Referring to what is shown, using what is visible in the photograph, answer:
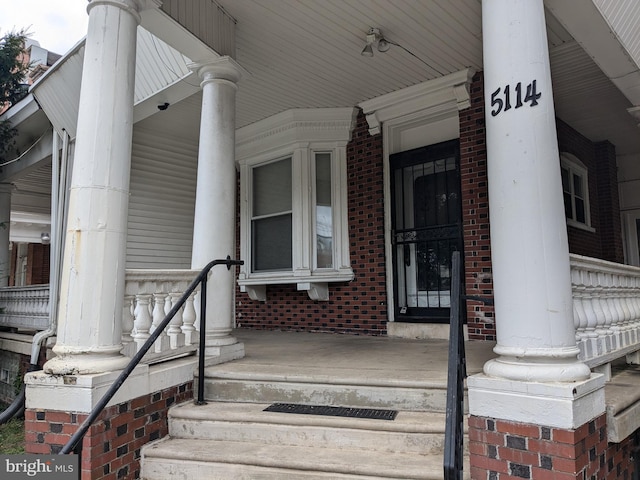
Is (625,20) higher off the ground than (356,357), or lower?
higher

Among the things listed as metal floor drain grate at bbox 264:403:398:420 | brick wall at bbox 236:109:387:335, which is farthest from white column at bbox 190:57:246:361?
brick wall at bbox 236:109:387:335

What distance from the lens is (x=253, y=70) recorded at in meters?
5.05

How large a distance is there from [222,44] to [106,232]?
2068mm

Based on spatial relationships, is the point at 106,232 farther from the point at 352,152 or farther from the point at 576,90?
the point at 576,90

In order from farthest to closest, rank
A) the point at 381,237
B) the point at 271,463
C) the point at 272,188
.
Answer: the point at 272,188, the point at 381,237, the point at 271,463

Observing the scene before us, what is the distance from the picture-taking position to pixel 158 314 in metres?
3.34

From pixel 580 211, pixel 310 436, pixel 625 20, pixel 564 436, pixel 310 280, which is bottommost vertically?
pixel 310 436

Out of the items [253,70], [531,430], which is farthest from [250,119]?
[531,430]

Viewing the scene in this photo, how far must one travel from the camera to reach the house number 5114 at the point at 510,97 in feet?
7.77

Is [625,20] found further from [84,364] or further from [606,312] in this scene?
[84,364]

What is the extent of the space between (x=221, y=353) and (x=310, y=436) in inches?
47.9

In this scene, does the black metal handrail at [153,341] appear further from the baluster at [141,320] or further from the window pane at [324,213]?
the window pane at [324,213]

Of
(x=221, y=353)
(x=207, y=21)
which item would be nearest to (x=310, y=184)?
(x=207, y=21)

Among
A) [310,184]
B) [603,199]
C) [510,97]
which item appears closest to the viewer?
[510,97]
